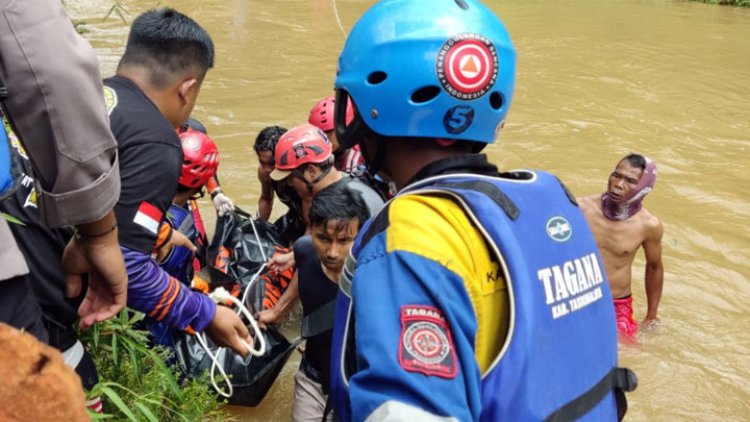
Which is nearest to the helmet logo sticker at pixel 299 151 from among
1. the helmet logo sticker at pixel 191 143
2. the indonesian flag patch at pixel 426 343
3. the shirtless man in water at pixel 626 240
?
the helmet logo sticker at pixel 191 143

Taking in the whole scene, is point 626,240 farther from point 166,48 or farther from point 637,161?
point 166,48

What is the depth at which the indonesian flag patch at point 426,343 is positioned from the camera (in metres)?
1.36

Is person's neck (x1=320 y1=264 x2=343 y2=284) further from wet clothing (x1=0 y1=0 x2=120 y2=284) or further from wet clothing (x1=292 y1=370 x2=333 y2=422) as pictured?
wet clothing (x1=0 y1=0 x2=120 y2=284)

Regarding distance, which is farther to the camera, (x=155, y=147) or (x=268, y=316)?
(x=268, y=316)

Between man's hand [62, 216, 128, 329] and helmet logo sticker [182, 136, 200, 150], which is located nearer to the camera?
man's hand [62, 216, 128, 329]

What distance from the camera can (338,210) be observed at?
12.3ft

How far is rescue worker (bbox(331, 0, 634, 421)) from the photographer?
4.56 feet

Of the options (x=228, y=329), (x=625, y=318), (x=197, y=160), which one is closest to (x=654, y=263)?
(x=625, y=318)

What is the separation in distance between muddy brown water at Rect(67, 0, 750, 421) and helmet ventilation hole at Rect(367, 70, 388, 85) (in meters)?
3.00

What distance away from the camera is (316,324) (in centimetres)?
360


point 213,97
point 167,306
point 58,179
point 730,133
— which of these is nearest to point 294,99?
point 213,97

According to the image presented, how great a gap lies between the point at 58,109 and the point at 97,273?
592 mm

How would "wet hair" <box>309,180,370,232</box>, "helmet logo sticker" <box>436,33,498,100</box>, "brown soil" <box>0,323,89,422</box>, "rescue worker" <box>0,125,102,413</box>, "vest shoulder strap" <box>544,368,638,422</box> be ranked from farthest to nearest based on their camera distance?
"wet hair" <box>309,180,370,232</box> < "rescue worker" <box>0,125,102,413</box> < "helmet logo sticker" <box>436,33,498,100</box> < "vest shoulder strap" <box>544,368,638,422</box> < "brown soil" <box>0,323,89,422</box>

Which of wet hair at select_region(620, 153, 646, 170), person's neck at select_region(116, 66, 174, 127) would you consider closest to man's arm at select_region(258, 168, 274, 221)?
wet hair at select_region(620, 153, 646, 170)
